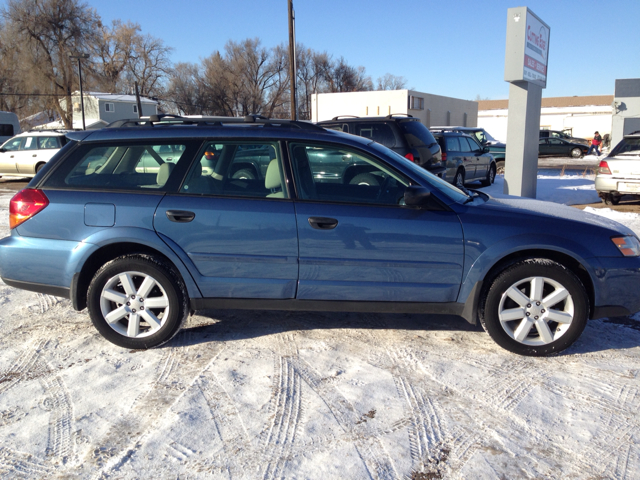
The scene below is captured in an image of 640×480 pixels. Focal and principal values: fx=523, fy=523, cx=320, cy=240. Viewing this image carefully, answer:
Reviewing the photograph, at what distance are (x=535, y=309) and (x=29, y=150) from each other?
17.4 metres

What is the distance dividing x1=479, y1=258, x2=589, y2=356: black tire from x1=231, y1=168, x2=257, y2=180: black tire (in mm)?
1960

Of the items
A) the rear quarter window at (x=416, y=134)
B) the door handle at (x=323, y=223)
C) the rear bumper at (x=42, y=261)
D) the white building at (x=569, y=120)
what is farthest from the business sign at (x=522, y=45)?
the white building at (x=569, y=120)

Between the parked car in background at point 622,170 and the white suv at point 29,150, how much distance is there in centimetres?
1529

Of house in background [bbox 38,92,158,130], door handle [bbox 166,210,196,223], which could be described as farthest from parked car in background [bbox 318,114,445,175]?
house in background [bbox 38,92,158,130]

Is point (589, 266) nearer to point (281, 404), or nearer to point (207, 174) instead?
point (281, 404)

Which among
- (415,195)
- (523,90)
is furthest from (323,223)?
(523,90)

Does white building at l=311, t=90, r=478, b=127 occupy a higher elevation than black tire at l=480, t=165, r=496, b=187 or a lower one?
higher

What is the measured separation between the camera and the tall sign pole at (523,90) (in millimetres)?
10195

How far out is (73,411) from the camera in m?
3.15

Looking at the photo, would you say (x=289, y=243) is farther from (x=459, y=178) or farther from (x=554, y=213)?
(x=459, y=178)

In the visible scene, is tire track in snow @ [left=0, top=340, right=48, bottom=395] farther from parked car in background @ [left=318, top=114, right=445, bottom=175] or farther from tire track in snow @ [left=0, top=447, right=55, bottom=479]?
parked car in background @ [left=318, top=114, right=445, bottom=175]

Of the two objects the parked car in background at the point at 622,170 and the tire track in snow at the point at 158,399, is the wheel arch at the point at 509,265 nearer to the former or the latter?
the tire track in snow at the point at 158,399

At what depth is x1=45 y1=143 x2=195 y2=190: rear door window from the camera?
13.1ft

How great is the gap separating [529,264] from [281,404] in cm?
201
